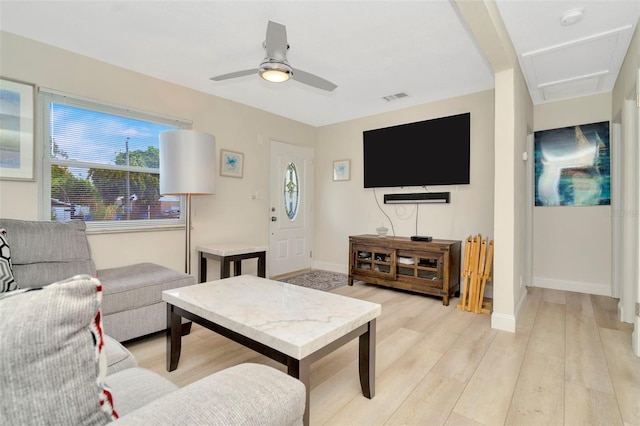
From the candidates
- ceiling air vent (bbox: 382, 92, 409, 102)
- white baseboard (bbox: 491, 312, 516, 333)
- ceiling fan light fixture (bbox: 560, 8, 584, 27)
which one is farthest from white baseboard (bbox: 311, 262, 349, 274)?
ceiling fan light fixture (bbox: 560, 8, 584, 27)

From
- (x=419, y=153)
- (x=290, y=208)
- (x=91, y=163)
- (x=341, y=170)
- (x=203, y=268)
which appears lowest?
(x=203, y=268)

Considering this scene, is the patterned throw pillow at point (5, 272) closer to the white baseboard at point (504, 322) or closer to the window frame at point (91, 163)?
the window frame at point (91, 163)

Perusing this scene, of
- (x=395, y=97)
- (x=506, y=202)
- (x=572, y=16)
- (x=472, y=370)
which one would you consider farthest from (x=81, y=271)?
(x=572, y=16)

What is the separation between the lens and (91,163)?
115 inches

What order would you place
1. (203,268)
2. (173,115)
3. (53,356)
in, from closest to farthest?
(53,356), (173,115), (203,268)

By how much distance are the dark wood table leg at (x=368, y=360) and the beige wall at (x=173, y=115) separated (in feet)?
8.42

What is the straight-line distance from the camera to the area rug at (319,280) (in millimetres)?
4113

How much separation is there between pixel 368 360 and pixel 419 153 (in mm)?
3046

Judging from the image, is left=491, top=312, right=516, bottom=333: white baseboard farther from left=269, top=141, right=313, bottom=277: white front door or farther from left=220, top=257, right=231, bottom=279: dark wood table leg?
left=269, top=141, right=313, bottom=277: white front door

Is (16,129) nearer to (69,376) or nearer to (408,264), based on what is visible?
(69,376)

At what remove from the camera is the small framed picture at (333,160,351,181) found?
491cm

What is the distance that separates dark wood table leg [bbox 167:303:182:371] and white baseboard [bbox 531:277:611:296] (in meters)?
4.16

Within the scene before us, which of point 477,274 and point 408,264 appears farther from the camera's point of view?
point 408,264

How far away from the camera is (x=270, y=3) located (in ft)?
6.89
